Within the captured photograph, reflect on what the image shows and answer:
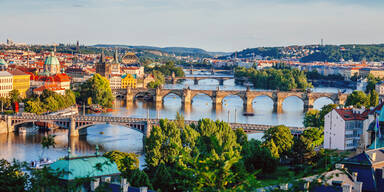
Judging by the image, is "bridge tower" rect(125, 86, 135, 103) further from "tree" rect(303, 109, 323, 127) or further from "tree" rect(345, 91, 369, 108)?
"tree" rect(303, 109, 323, 127)

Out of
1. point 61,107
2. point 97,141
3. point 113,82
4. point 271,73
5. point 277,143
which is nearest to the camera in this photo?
point 277,143

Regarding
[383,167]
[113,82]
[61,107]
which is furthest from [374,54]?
[383,167]

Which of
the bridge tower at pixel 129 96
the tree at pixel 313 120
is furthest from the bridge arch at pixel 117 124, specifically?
the bridge tower at pixel 129 96

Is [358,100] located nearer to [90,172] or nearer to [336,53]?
[90,172]

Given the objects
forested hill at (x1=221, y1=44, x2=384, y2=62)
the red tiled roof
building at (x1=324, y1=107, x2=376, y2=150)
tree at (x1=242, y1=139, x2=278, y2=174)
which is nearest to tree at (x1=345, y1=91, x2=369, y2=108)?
the red tiled roof

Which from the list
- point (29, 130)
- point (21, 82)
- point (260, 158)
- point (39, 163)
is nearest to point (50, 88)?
point (21, 82)

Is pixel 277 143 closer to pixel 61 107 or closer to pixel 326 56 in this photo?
pixel 61 107
